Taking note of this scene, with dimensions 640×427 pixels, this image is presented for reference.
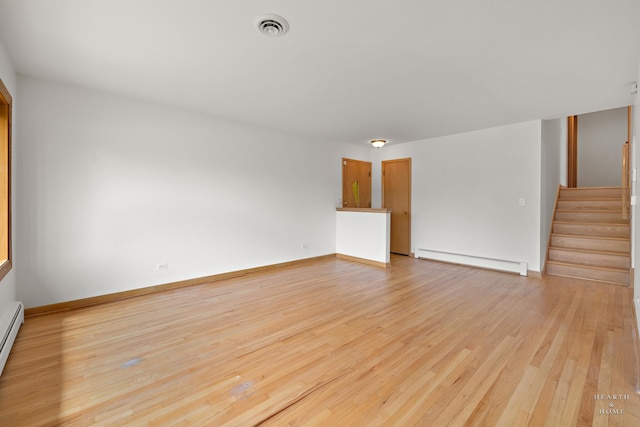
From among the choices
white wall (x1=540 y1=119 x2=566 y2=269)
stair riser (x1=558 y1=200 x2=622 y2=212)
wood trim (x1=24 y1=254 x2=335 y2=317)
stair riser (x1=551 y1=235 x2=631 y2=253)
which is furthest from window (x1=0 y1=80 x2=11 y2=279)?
stair riser (x1=558 y1=200 x2=622 y2=212)

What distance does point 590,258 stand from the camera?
14.6 feet

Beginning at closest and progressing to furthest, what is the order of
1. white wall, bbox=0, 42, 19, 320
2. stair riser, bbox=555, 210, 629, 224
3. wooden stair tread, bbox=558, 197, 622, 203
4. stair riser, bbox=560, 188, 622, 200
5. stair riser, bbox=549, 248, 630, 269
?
white wall, bbox=0, 42, 19, 320 → stair riser, bbox=549, 248, 630, 269 → stair riser, bbox=555, 210, 629, 224 → wooden stair tread, bbox=558, 197, 622, 203 → stair riser, bbox=560, 188, 622, 200

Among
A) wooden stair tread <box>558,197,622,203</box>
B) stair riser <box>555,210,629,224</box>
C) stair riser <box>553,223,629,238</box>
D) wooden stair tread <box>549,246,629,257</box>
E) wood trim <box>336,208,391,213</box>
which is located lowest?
wooden stair tread <box>549,246,629,257</box>

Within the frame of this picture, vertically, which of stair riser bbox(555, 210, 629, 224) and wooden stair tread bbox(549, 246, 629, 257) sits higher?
stair riser bbox(555, 210, 629, 224)

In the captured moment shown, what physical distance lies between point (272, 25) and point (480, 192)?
4.43 meters

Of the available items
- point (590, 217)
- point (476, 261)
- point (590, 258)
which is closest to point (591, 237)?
point (590, 258)

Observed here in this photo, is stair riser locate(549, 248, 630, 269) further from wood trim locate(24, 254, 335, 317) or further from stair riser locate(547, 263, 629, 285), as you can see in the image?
wood trim locate(24, 254, 335, 317)

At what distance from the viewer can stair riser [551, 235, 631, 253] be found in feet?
14.3

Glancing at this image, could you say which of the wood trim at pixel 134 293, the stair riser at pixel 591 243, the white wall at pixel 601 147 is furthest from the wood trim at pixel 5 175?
the white wall at pixel 601 147

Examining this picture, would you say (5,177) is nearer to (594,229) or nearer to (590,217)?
(594,229)

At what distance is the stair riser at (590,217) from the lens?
4.93 meters

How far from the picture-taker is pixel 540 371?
1.99m

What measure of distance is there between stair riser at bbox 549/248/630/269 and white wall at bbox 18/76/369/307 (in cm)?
449

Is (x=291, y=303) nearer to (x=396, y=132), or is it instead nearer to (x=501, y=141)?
(x=396, y=132)
